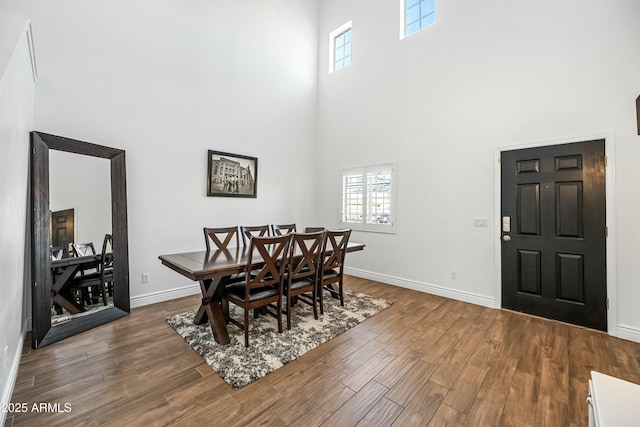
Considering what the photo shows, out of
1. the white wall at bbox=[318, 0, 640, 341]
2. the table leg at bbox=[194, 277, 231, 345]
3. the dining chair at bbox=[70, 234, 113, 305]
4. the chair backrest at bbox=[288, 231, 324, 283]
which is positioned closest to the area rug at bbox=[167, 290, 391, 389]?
the table leg at bbox=[194, 277, 231, 345]

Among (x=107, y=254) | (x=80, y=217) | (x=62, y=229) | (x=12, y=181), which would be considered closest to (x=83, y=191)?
(x=80, y=217)

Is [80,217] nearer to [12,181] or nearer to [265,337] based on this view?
[12,181]

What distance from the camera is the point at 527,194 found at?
3076mm

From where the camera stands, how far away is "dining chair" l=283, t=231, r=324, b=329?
2572 millimetres

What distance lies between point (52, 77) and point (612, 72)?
18.4 ft

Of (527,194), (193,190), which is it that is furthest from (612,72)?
(193,190)

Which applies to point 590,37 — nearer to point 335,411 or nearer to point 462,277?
point 462,277

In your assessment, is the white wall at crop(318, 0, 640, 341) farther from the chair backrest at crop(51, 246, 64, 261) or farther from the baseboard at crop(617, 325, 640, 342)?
the chair backrest at crop(51, 246, 64, 261)

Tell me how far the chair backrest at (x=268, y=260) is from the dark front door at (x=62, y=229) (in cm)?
192

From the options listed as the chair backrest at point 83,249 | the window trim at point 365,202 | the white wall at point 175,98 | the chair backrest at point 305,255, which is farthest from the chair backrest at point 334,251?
the chair backrest at point 83,249

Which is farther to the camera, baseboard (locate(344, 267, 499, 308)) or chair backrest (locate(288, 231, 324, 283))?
baseboard (locate(344, 267, 499, 308))

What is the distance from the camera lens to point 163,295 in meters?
3.45

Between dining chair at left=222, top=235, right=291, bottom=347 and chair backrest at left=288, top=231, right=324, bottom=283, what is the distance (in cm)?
9

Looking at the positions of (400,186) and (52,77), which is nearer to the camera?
(52,77)
